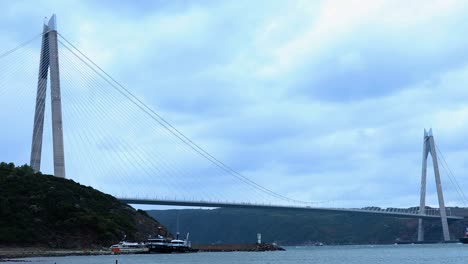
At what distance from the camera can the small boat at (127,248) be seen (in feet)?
304

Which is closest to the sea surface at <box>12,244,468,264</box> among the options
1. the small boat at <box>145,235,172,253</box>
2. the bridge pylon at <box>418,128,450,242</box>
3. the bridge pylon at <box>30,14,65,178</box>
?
the small boat at <box>145,235,172,253</box>

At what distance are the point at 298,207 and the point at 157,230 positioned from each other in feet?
95.3

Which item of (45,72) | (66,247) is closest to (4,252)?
(66,247)

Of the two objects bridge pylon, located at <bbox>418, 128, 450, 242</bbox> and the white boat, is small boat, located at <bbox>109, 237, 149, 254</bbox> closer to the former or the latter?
the white boat

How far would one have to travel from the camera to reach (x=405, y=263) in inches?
2896

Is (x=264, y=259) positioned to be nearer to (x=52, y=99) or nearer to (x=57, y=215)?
(x=57, y=215)

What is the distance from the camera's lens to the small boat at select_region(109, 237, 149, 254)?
9269cm

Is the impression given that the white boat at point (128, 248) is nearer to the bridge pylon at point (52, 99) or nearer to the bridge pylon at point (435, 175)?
the bridge pylon at point (52, 99)

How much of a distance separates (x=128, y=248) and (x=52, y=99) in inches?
892

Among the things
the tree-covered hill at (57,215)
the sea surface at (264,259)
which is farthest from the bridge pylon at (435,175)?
the tree-covered hill at (57,215)

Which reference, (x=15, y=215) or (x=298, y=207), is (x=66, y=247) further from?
(x=298, y=207)

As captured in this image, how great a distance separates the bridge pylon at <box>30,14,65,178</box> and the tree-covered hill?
169 inches

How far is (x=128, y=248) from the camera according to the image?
3728 inches

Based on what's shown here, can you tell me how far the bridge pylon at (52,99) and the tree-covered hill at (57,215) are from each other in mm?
4305
